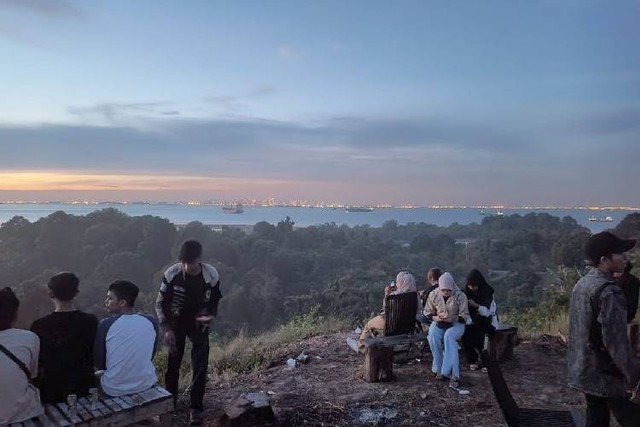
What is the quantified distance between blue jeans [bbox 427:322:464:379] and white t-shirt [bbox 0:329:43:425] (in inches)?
166

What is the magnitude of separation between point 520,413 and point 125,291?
3.81 meters

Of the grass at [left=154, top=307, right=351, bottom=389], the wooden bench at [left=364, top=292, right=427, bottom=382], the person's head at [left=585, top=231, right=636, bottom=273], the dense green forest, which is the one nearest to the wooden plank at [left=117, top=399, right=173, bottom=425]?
the grass at [left=154, top=307, right=351, bottom=389]

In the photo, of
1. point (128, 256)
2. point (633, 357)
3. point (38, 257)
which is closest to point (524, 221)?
point (128, 256)

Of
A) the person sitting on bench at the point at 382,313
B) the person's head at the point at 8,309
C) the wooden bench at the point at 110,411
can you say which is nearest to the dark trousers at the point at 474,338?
the person sitting on bench at the point at 382,313

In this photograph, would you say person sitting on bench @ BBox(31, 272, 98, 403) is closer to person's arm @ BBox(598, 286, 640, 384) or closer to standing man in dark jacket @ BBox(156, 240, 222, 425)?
standing man in dark jacket @ BBox(156, 240, 222, 425)

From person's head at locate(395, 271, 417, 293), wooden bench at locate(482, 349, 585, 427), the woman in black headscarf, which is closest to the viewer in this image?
wooden bench at locate(482, 349, 585, 427)

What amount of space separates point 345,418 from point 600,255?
9.41 ft

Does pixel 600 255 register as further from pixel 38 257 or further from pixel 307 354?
pixel 38 257

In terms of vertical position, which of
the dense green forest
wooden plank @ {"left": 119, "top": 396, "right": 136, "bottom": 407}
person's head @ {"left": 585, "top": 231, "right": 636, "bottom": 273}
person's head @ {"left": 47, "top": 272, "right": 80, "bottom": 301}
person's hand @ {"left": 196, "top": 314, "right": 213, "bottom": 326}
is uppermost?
person's head @ {"left": 585, "top": 231, "right": 636, "bottom": 273}

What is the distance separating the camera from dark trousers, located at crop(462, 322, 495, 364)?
6.39 m

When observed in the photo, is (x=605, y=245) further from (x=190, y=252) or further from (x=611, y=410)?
(x=190, y=252)

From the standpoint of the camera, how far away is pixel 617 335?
114 inches

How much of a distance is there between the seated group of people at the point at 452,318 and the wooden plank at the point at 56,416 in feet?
12.5

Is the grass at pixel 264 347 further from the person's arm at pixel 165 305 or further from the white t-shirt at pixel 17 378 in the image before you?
the white t-shirt at pixel 17 378
